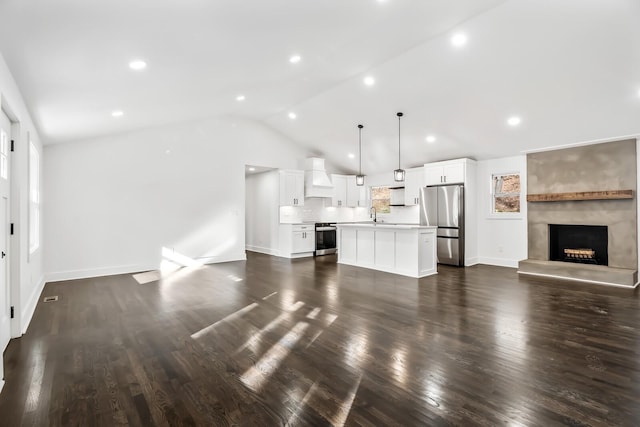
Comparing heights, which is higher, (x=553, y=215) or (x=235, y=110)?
(x=235, y=110)

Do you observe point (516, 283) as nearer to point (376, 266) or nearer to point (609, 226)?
point (609, 226)

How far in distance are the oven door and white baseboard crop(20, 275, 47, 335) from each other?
5.88 meters

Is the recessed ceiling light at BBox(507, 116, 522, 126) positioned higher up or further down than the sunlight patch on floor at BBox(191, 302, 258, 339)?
higher up

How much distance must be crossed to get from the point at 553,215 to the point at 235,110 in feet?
22.6

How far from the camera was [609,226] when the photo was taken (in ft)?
18.9

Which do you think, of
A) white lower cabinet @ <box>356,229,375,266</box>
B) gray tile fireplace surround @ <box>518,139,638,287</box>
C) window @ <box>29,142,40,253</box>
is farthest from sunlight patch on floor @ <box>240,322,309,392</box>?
gray tile fireplace surround @ <box>518,139,638,287</box>

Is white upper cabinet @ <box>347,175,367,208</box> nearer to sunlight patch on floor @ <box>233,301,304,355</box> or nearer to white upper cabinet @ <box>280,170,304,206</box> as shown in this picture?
white upper cabinet @ <box>280,170,304,206</box>

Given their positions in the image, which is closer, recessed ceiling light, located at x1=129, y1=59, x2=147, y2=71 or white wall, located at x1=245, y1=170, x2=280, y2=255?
recessed ceiling light, located at x1=129, y1=59, x2=147, y2=71

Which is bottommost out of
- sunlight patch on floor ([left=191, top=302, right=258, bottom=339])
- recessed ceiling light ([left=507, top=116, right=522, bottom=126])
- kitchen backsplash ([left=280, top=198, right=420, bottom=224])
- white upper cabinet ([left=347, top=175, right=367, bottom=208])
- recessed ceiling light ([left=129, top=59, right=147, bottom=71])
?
sunlight patch on floor ([left=191, top=302, right=258, bottom=339])

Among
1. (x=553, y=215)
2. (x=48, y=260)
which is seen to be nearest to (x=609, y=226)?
(x=553, y=215)

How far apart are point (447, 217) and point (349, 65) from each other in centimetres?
412

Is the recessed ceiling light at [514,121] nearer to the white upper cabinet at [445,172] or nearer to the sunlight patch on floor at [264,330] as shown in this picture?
the white upper cabinet at [445,172]

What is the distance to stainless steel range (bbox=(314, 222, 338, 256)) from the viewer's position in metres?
9.07

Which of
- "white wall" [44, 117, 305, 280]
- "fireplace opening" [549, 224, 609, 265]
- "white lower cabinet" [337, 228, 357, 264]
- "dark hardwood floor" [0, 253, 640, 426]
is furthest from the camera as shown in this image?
"white lower cabinet" [337, 228, 357, 264]
